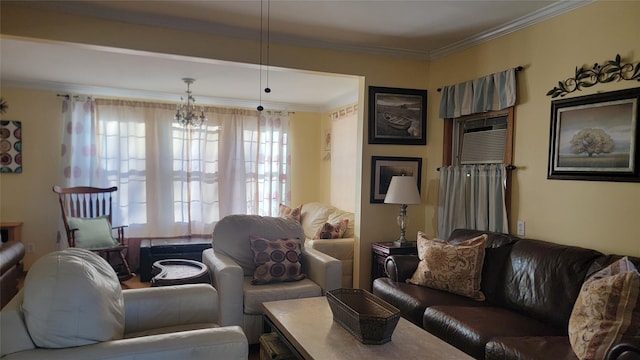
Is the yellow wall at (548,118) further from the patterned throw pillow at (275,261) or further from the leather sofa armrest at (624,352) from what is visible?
the patterned throw pillow at (275,261)

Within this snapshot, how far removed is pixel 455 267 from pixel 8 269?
3.43m

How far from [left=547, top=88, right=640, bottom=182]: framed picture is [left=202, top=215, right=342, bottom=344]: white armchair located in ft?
5.74

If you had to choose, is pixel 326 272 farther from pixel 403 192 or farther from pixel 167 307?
pixel 167 307

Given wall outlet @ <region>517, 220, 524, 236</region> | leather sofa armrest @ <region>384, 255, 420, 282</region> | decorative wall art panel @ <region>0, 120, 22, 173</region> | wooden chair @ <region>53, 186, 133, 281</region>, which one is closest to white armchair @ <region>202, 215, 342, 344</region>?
leather sofa armrest @ <region>384, 255, 420, 282</region>

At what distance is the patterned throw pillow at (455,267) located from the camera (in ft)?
8.92

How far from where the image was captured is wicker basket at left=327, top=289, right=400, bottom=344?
1.85m

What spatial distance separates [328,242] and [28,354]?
288 cm

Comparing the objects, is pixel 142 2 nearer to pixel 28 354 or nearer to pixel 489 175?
pixel 28 354

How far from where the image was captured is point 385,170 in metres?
3.84

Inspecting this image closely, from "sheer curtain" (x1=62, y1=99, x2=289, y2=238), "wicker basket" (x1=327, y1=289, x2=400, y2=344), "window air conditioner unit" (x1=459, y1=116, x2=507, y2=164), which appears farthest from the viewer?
"sheer curtain" (x1=62, y1=99, x2=289, y2=238)

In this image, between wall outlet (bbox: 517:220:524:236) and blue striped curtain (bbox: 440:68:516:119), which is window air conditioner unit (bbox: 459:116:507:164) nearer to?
blue striped curtain (bbox: 440:68:516:119)

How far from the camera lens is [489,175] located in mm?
3188

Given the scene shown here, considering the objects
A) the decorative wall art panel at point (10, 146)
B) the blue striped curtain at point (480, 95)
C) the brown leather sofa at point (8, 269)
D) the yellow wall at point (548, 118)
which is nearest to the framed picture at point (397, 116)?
the blue striped curtain at point (480, 95)

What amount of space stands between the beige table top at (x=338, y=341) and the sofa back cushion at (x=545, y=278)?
0.83 metres
